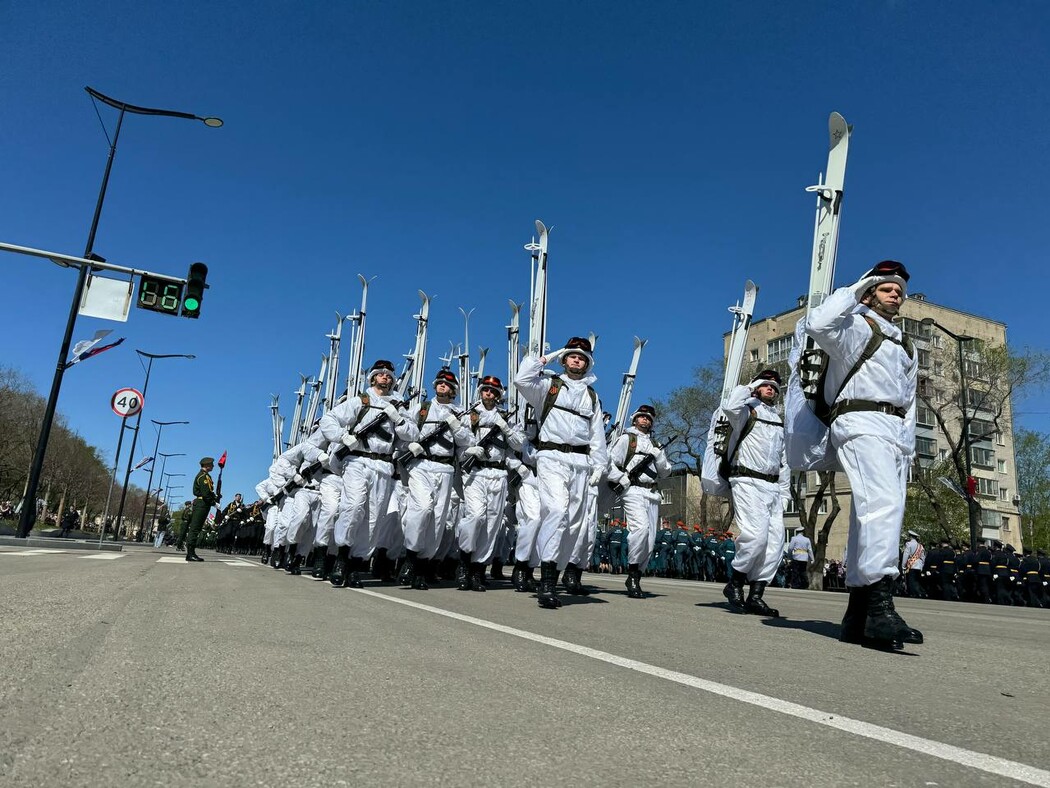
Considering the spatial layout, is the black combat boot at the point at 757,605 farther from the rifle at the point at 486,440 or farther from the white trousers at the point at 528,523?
the rifle at the point at 486,440

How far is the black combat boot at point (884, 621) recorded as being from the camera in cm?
406

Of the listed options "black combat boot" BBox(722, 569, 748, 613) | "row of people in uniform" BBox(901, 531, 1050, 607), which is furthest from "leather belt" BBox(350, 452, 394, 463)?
"row of people in uniform" BBox(901, 531, 1050, 607)

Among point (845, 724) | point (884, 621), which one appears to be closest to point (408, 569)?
point (884, 621)

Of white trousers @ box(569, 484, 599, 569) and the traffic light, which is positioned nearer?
white trousers @ box(569, 484, 599, 569)

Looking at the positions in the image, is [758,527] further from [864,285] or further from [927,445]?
[927,445]

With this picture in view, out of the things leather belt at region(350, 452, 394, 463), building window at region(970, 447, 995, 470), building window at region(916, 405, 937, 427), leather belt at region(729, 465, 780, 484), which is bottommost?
leather belt at region(729, 465, 780, 484)

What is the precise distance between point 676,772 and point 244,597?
4.63 metres

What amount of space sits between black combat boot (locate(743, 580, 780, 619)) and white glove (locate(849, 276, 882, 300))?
2803 millimetres

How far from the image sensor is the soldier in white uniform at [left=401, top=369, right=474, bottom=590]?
28.4 feet

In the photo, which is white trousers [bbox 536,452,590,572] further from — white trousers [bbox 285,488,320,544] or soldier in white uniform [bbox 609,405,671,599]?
white trousers [bbox 285,488,320,544]

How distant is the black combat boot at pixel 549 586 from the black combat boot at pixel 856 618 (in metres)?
2.24

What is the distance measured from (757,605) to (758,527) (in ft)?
2.18

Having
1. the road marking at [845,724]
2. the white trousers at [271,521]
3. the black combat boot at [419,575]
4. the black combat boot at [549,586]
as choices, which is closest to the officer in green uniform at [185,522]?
the white trousers at [271,521]

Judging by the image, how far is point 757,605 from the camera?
257 inches
